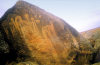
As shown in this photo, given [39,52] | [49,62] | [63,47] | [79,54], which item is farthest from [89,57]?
[39,52]

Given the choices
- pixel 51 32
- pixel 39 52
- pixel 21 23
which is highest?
pixel 21 23

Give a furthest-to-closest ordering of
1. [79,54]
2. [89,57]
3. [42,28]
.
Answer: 1. [89,57]
2. [79,54]
3. [42,28]

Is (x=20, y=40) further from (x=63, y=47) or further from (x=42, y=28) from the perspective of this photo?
(x=63, y=47)

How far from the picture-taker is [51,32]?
5484mm

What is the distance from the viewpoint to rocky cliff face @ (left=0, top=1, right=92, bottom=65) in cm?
498

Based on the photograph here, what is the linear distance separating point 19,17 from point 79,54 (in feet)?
16.5

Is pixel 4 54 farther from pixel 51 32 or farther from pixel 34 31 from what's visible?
pixel 51 32

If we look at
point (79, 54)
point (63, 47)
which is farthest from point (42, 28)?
point (79, 54)

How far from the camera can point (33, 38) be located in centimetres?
502

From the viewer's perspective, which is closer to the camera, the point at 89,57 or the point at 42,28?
the point at 42,28

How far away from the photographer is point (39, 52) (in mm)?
5016

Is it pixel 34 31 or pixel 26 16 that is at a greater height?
pixel 26 16

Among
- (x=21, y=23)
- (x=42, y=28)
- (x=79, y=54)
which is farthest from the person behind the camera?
(x=79, y=54)

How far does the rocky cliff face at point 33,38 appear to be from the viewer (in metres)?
4.98
